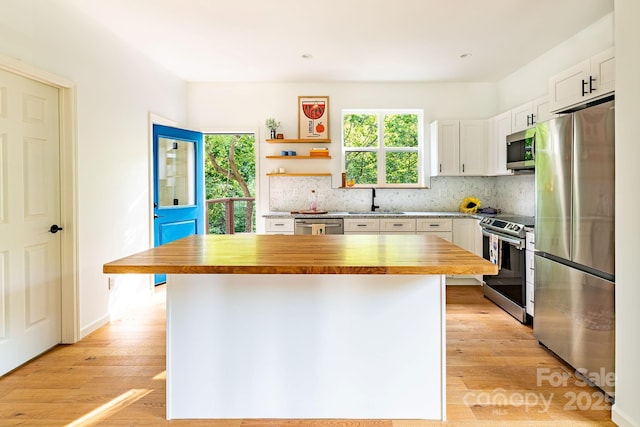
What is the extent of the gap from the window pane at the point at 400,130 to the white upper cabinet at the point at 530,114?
1.36 m

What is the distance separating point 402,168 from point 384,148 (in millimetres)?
383

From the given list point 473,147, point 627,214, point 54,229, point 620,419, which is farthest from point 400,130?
point 54,229

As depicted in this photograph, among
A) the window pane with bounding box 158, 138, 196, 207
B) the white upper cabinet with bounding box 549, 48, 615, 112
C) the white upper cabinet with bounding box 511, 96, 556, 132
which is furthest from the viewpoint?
the window pane with bounding box 158, 138, 196, 207

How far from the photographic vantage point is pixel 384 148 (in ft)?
16.9

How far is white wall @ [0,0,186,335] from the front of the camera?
2656 millimetres

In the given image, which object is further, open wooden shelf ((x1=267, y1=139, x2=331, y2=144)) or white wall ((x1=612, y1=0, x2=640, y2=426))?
open wooden shelf ((x1=267, y1=139, x2=331, y2=144))

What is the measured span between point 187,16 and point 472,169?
368 cm

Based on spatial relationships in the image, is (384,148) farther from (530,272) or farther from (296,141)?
(530,272)

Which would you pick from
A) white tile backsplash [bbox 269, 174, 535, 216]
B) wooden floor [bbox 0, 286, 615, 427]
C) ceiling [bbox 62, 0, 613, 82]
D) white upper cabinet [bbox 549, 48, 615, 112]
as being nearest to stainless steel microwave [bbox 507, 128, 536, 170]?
white upper cabinet [bbox 549, 48, 615, 112]

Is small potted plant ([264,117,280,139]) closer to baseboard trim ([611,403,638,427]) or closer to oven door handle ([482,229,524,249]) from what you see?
oven door handle ([482,229,524,249])

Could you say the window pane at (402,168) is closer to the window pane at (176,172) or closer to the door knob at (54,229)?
the window pane at (176,172)

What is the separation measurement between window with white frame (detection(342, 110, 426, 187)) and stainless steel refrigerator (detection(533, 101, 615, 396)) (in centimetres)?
235

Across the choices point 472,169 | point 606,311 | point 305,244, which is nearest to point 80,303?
point 305,244

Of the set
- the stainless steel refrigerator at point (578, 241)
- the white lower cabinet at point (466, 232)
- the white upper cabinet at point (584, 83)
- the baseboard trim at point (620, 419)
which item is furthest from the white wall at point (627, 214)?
the white lower cabinet at point (466, 232)
